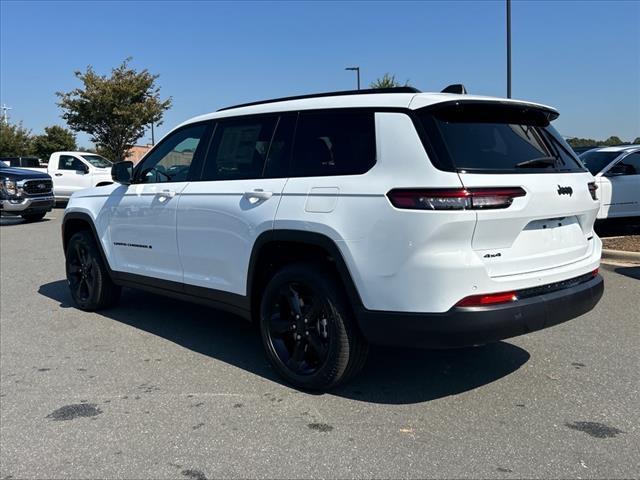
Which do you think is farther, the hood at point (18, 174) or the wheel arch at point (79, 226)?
the hood at point (18, 174)

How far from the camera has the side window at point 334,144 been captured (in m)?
3.57

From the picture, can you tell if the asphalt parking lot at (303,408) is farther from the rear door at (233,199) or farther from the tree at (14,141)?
the tree at (14,141)

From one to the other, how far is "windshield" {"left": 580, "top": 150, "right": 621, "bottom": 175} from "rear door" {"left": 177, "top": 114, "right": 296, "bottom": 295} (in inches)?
295

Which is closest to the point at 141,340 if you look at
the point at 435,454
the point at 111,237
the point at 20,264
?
the point at 111,237

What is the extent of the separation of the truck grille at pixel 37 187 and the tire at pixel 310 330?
13.9m

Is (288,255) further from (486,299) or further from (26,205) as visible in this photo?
(26,205)

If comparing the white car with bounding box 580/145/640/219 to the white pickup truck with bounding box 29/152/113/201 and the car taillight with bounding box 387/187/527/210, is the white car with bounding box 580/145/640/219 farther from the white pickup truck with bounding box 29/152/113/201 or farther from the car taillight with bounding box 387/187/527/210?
the white pickup truck with bounding box 29/152/113/201

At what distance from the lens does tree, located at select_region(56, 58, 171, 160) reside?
31.0 metres

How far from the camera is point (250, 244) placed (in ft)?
13.4

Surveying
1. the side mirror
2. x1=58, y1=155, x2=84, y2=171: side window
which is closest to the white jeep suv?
the side mirror

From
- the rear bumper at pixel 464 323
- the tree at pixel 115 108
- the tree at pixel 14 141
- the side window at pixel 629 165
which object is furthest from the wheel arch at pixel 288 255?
the tree at pixel 14 141

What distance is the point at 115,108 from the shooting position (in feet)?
102

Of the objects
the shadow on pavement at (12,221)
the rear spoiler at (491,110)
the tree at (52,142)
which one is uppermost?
the tree at (52,142)

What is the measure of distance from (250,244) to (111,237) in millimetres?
2175
